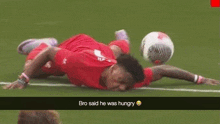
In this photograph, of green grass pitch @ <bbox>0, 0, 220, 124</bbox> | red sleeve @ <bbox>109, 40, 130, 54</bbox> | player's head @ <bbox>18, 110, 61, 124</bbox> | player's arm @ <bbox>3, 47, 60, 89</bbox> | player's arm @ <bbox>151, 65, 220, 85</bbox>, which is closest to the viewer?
player's head @ <bbox>18, 110, 61, 124</bbox>

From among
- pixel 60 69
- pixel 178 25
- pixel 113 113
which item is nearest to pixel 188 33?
pixel 178 25

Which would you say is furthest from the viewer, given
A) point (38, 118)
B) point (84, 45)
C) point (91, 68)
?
point (84, 45)

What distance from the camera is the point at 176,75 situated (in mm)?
9617

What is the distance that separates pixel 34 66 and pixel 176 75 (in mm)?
2026

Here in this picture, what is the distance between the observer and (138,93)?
30.3 feet

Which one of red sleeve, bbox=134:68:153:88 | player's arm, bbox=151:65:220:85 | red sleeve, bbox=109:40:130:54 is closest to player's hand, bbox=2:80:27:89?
red sleeve, bbox=134:68:153:88

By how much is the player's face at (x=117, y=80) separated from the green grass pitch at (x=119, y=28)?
0.32ft

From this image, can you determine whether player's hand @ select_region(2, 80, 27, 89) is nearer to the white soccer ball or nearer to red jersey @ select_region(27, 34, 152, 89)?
red jersey @ select_region(27, 34, 152, 89)

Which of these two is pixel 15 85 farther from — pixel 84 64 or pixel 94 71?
pixel 94 71

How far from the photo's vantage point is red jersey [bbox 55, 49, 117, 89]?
364 inches

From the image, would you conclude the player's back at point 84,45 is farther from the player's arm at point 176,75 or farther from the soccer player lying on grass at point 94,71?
the player's arm at point 176,75
